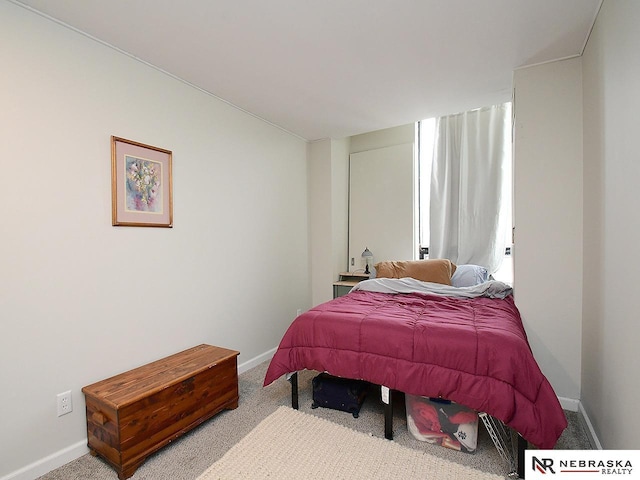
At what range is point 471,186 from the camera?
3.52 metres

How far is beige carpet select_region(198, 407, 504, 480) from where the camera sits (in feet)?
5.33

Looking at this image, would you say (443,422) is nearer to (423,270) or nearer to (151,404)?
(423,270)

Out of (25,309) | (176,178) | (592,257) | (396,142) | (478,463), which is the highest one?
(396,142)

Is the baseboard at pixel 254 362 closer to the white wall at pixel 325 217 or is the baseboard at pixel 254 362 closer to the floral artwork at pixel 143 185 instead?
the white wall at pixel 325 217

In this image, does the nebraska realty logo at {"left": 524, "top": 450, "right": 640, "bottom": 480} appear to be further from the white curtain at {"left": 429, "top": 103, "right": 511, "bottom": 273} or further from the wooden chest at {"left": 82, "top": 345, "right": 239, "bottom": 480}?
the white curtain at {"left": 429, "top": 103, "right": 511, "bottom": 273}

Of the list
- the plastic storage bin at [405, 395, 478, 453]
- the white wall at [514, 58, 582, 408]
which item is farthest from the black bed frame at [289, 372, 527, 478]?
the white wall at [514, 58, 582, 408]

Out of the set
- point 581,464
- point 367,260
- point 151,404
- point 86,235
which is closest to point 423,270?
point 367,260

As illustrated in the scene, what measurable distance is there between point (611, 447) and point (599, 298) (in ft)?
2.49

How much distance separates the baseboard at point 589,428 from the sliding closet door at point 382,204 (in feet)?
6.96

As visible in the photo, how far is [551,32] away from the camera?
1905 mm

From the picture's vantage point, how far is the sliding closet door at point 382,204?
3.89 metres

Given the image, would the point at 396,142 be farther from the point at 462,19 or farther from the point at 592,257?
the point at 592,257

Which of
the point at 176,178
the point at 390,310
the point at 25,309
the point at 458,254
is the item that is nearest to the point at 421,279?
the point at 458,254

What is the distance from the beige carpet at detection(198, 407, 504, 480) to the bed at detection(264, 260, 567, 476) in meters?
0.22
